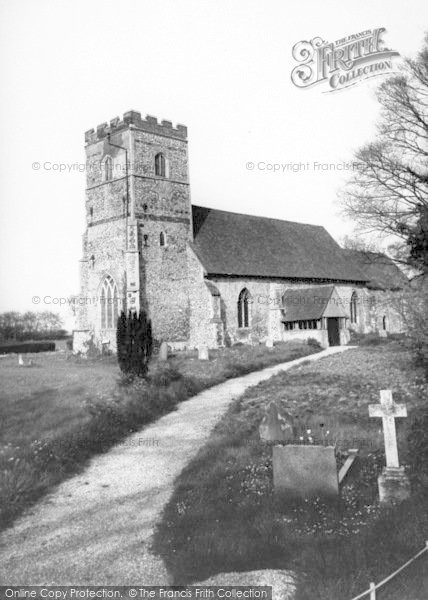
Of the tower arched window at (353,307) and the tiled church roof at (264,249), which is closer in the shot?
the tiled church roof at (264,249)

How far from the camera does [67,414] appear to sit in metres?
11.2

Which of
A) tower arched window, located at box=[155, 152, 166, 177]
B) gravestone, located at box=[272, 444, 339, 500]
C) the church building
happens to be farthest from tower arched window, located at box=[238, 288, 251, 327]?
gravestone, located at box=[272, 444, 339, 500]

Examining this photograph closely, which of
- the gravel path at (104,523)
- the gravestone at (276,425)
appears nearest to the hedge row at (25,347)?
the gravel path at (104,523)

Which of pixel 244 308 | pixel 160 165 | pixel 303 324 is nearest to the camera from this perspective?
pixel 160 165

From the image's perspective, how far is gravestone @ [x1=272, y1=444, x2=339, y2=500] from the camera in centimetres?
652

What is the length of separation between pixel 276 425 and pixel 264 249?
2614 cm

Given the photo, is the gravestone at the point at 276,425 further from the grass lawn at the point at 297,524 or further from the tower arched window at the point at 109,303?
the tower arched window at the point at 109,303

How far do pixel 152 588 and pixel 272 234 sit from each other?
33.3m

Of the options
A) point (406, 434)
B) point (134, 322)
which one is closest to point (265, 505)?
point (406, 434)

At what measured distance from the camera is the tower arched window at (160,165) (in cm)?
2995

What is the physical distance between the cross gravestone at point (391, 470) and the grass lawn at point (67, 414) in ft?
16.4

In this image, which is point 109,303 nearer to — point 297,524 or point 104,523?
point 104,523

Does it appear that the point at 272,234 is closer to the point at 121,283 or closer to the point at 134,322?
the point at 121,283

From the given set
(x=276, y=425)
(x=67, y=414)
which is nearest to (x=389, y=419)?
(x=276, y=425)
